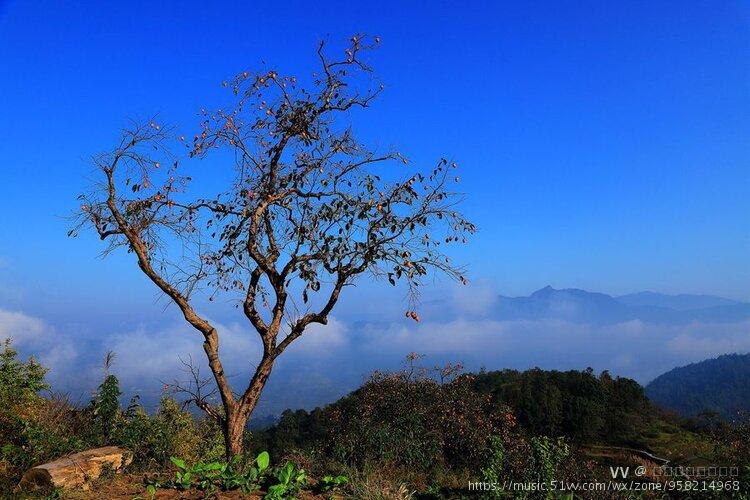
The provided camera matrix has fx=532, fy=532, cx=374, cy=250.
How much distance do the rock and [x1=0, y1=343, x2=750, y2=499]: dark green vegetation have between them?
1.03 ft

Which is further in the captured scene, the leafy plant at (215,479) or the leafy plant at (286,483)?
Answer: the leafy plant at (215,479)

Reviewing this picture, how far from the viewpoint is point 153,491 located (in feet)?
25.2

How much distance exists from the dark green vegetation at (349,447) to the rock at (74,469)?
1.03 feet

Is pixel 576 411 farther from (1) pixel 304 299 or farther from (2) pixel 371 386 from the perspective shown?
(1) pixel 304 299

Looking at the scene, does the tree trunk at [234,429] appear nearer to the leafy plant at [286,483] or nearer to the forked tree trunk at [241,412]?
the forked tree trunk at [241,412]

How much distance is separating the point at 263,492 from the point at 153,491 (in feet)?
5.12

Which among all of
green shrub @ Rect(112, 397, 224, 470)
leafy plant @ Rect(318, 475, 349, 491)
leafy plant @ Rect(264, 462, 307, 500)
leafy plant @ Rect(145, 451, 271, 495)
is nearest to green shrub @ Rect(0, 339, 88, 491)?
green shrub @ Rect(112, 397, 224, 470)

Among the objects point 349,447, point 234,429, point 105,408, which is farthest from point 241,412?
point 349,447

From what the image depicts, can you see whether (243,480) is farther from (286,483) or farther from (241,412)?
(241,412)

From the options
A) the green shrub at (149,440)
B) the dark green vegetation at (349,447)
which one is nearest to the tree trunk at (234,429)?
the dark green vegetation at (349,447)

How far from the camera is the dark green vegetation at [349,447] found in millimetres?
8172

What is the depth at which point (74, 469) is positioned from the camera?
26.5ft

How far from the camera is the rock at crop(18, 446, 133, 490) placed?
772 cm

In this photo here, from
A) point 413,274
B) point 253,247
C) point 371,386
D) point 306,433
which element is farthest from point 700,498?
point 306,433
